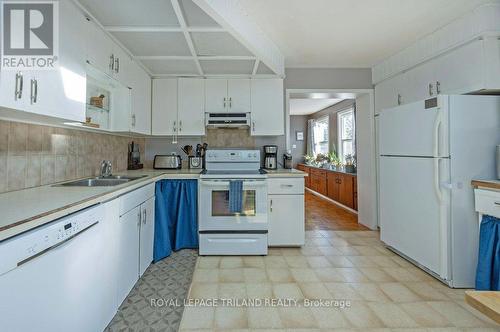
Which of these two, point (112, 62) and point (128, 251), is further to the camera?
point (112, 62)

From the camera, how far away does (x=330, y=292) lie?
198 centimetres

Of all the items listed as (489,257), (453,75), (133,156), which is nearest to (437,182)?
(489,257)

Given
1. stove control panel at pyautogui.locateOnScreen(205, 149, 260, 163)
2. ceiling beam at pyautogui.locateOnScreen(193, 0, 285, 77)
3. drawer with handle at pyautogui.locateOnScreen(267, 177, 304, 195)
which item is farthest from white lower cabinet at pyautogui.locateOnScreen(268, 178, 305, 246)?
ceiling beam at pyautogui.locateOnScreen(193, 0, 285, 77)

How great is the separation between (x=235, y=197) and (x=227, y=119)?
104cm

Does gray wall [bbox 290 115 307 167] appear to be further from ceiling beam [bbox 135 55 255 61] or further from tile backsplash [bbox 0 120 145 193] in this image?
tile backsplash [bbox 0 120 145 193]

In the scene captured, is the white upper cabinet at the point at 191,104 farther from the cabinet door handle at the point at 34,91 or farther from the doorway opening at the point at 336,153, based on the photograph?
the cabinet door handle at the point at 34,91

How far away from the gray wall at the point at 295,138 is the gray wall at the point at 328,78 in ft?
15.0

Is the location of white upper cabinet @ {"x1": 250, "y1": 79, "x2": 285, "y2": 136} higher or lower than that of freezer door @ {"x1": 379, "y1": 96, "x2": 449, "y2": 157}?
higher

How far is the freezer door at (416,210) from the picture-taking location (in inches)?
80.4

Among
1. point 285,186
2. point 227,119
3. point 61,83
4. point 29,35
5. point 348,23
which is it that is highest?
point 348,23

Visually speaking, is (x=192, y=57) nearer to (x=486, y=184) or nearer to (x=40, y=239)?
(x=40, y=239)

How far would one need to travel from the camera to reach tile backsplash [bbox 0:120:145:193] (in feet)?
4.90

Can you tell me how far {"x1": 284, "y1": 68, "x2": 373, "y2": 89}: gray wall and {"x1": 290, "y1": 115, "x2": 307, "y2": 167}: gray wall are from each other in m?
4.58

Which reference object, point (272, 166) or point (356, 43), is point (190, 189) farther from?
point (356, 43)
